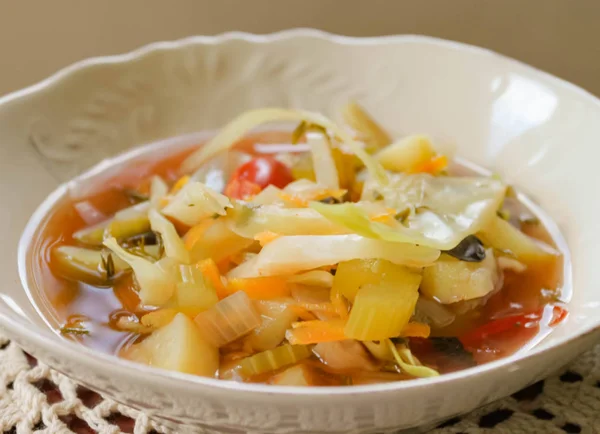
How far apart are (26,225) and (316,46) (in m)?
0.91

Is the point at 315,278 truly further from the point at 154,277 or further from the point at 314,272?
the point at 154,277

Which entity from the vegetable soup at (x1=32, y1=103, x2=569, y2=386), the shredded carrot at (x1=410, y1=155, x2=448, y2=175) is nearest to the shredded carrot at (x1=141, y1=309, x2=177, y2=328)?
the vegetable soup at (x1=32, y1=103, x2=569, y2=386)

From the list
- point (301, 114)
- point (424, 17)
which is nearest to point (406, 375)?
point (301, 114)

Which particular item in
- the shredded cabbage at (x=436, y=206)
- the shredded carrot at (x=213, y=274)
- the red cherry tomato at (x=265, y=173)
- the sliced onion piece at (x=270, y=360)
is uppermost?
the shredded cabbage at (x=436, y=206)

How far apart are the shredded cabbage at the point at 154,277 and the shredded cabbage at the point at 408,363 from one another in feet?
1.23

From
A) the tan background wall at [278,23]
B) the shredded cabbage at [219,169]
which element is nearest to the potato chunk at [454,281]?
the shredded cabbage at [219,169]

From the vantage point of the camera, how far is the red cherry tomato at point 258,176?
1.41 meters

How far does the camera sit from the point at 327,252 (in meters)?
1.04

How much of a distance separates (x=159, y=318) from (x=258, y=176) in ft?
1.43

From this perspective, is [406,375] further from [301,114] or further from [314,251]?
[301,114]

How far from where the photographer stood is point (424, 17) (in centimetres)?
248

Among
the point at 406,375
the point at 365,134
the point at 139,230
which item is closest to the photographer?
the point at 406,375

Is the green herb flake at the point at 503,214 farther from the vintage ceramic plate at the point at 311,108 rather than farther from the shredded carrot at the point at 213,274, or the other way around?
the shredded carrot at the point at 213,274

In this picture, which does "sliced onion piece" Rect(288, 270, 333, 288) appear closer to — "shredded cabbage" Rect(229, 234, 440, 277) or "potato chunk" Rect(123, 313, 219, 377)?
"shredded cabbage" Rect(229, 234, 440, 277)
